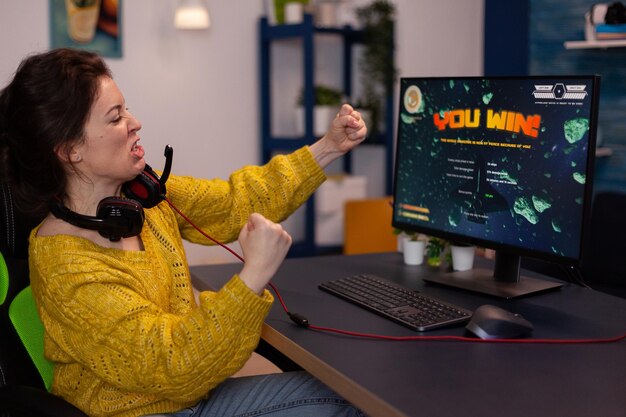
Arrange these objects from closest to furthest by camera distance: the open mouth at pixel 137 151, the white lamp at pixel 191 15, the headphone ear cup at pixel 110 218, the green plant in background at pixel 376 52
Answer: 1. the headphone ear cup at pixel 110 218
2. the open mouth at pixel 137 151
3. the white lamp at pixel 191 15
4. the green plant in background at pixel 376 52

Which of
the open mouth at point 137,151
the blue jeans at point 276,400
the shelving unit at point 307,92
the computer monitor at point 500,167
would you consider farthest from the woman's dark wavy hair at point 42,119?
the shelving unit at point 307,92

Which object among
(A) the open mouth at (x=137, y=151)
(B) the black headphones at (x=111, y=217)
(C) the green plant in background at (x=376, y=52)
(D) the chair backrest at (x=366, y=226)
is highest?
(C) the green plant in background at (x=376, y=52)

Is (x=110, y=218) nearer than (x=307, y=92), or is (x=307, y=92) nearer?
(x=110, y=218)

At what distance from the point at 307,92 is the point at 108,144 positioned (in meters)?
2.68

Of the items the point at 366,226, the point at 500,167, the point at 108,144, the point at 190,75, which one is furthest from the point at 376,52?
the point at 108,144

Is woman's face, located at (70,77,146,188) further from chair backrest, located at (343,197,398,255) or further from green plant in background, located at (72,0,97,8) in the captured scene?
green plant in background, located at (72,0,97,8)

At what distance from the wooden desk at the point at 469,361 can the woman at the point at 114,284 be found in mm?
150

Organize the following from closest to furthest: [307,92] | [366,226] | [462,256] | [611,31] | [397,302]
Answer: [397,302] < [462,256] < [366,226] < [611,31] < [307,92]

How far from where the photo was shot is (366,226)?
344cm

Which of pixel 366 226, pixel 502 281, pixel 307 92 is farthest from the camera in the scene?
pixel 307 92

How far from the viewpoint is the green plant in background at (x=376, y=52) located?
435 centimetres

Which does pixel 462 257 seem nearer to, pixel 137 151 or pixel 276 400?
pixel 276 400

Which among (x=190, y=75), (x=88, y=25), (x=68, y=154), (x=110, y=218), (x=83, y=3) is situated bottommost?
(x=110, y=218)

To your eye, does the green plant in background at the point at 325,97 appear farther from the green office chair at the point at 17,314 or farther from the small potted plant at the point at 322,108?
the green office chair at the point at 17,314
